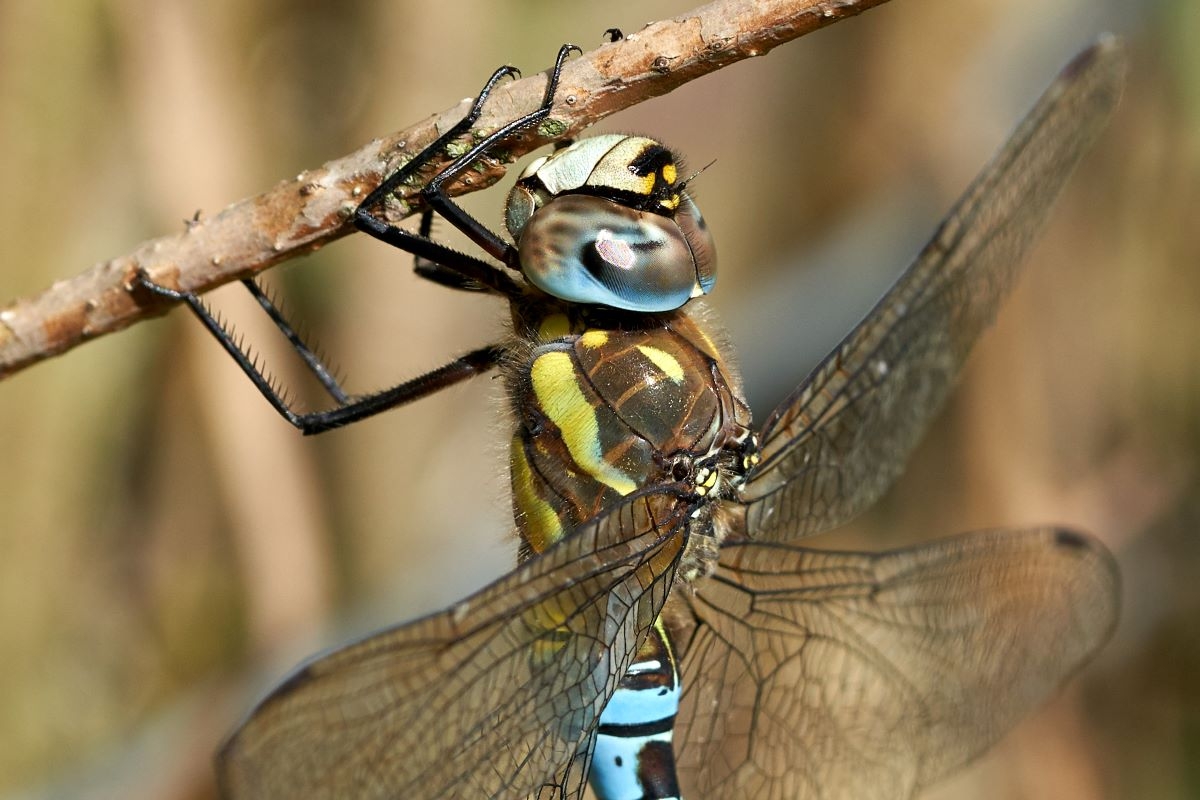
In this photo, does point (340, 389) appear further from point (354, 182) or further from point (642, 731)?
point (642, 731)

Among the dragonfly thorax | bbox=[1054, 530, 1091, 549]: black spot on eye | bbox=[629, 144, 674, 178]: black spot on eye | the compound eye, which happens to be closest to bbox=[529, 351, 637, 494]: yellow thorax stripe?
the dragonfly thorax

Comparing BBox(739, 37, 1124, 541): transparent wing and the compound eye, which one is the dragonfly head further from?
BBox(739, 37, 1124, 541): transparent wing

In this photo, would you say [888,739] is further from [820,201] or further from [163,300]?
[820,201]

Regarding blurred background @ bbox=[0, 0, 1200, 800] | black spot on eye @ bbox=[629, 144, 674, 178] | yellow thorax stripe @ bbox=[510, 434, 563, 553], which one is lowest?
yellow thorax stripe @ bbox=[510, 434, 563, 553]

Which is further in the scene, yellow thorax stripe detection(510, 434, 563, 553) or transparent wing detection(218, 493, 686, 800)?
yellow thorax stripe detection(510, 434, 563, 553)

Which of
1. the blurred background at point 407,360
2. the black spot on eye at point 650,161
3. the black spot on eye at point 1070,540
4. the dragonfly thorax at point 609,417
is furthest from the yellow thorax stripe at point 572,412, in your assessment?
the blurred background at point 407,360

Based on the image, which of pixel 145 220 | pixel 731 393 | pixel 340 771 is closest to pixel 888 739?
pixel 731 393
